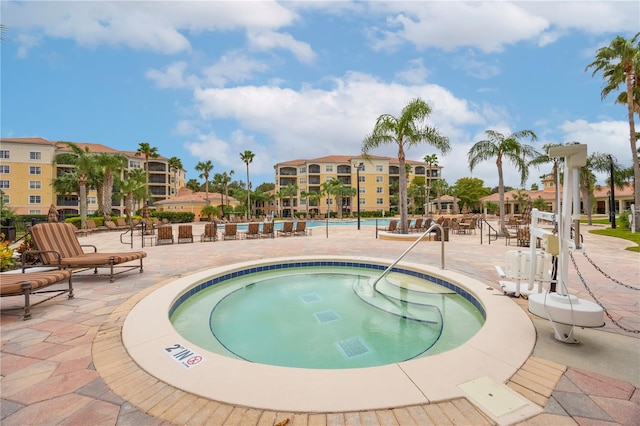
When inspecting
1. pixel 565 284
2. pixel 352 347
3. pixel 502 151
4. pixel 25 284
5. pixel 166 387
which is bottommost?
pixel 352 347

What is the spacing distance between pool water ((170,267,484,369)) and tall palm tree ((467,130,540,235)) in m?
12.9

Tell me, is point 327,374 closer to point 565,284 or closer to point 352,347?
point 352,347

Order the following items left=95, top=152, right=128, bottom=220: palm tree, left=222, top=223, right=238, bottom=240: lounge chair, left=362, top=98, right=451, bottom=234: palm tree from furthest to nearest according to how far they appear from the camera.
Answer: left=95, top=152, right=128, bottom=220: palm tree
left=222, top=223, right=238, bottom=240: lounge chair
left=362, top=98, right=451, bottom=234: palm tree

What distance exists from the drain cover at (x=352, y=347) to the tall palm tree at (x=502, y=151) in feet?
48.2

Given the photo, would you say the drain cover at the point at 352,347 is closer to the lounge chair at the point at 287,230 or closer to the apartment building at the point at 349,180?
the lounge chair at the point at 287,230

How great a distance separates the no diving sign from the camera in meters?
2.56

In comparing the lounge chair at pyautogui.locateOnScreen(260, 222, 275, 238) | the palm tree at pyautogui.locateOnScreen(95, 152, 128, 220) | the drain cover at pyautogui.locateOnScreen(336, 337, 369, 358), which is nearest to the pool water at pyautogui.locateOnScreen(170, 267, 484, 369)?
the drain cover at pyautogui.locateOnScreen(336, 337, 369, 358)

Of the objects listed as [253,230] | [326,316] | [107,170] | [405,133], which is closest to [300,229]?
[253,230]

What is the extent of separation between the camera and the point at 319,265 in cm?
792

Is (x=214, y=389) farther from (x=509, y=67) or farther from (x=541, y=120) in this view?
(x=541, y=120)

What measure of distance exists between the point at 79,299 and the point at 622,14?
1247 cm

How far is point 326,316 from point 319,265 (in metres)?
3.15

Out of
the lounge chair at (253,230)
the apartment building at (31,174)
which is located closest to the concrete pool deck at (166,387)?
the lounge chair at (253,230)

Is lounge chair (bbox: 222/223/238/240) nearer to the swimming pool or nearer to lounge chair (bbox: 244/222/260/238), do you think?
lounge chair (bbox: 244/222/260/238)
